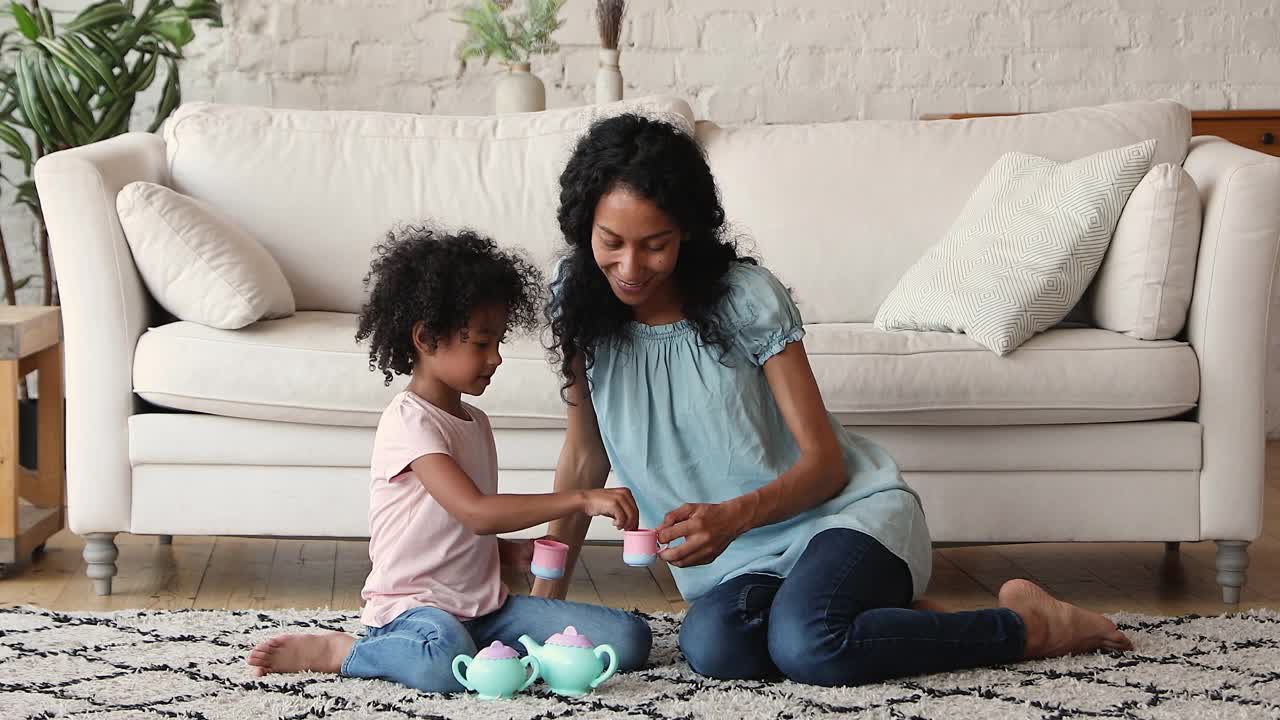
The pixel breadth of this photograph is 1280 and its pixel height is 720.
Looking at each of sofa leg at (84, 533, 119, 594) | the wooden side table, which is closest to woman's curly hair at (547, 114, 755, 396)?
sofa leg at (84, 533, 119, 594)

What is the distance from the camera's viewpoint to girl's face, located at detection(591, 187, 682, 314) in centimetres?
169

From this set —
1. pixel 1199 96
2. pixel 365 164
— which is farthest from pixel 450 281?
pixel 1199 96

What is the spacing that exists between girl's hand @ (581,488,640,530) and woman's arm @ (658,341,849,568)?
61mm

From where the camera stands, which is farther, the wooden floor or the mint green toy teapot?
the wooden floor

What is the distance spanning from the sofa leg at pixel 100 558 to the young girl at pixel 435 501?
0.67m

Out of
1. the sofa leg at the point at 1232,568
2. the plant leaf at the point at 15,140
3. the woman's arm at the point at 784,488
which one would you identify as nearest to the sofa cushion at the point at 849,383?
the sofa leg at the point at 1232,568

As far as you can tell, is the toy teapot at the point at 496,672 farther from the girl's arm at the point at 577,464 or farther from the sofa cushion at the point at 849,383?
the sofa cushion at the point at 849,383

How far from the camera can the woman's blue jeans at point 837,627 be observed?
5.51 feet

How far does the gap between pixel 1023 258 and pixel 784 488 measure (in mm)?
902

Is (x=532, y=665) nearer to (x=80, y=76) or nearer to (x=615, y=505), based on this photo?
(x=615, y=505)

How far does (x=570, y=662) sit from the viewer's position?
64.8 inches

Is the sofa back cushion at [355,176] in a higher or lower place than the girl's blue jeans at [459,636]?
higher

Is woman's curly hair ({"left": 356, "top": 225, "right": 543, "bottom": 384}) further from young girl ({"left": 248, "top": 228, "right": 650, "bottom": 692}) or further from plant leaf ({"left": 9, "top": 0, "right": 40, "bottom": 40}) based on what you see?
plant leaf ({"left": 9, "top": 0, "right": 40, "bottom": 40})

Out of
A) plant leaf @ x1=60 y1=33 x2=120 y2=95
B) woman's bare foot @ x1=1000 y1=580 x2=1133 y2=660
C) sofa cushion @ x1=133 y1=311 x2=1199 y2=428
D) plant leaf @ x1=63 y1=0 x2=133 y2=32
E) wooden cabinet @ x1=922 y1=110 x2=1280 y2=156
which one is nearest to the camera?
woman's bare foot @ x1=1000 y1=580 x2=1133 y2=660
